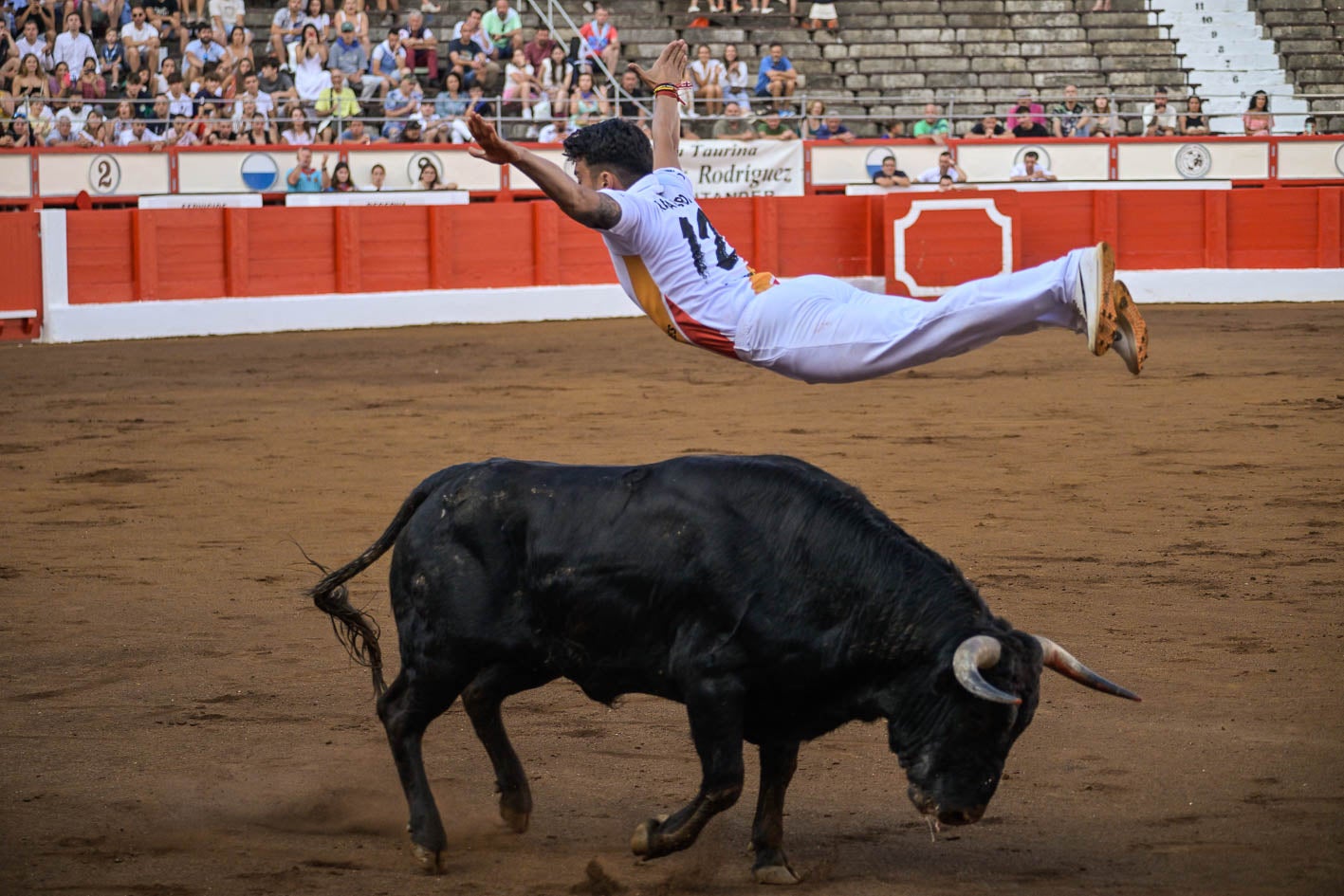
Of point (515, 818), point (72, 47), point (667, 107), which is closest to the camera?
point (515, 818)

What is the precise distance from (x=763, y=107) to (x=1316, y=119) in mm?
7409

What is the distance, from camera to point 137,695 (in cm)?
543

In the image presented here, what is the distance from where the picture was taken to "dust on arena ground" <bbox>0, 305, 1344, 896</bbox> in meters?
4.04

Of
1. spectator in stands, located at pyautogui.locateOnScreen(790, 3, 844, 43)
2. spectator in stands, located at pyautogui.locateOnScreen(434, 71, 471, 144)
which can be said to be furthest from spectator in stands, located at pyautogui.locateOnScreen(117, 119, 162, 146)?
spectator in stands, located at pyautogui.locateOnScreen(790, 3, 844, 43)

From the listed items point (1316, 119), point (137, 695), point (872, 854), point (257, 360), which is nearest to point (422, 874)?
point (872, 854)

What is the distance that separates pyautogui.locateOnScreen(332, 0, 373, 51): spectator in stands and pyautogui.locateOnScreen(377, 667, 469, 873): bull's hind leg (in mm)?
15376

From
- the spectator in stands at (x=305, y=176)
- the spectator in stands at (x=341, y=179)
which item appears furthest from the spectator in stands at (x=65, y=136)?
the spectator in stands at (x=341, y=179)

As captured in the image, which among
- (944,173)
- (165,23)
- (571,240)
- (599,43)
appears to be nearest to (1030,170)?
(944,173)

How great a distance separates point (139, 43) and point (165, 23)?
26.8 inches

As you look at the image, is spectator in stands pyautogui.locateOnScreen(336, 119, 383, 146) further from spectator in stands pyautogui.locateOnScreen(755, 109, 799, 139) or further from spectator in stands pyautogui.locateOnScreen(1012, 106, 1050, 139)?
spectator in stands pyautogui.locateOnScreen(1012, 106, 1050, 139)

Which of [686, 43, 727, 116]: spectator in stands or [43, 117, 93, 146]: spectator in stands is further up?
[686, 43, 727, 116]: spectator in stands

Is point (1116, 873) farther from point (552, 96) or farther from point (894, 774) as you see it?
point (552, 96)

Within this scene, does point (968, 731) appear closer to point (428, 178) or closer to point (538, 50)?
point (428, 178)

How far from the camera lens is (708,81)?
2027 centimetres
